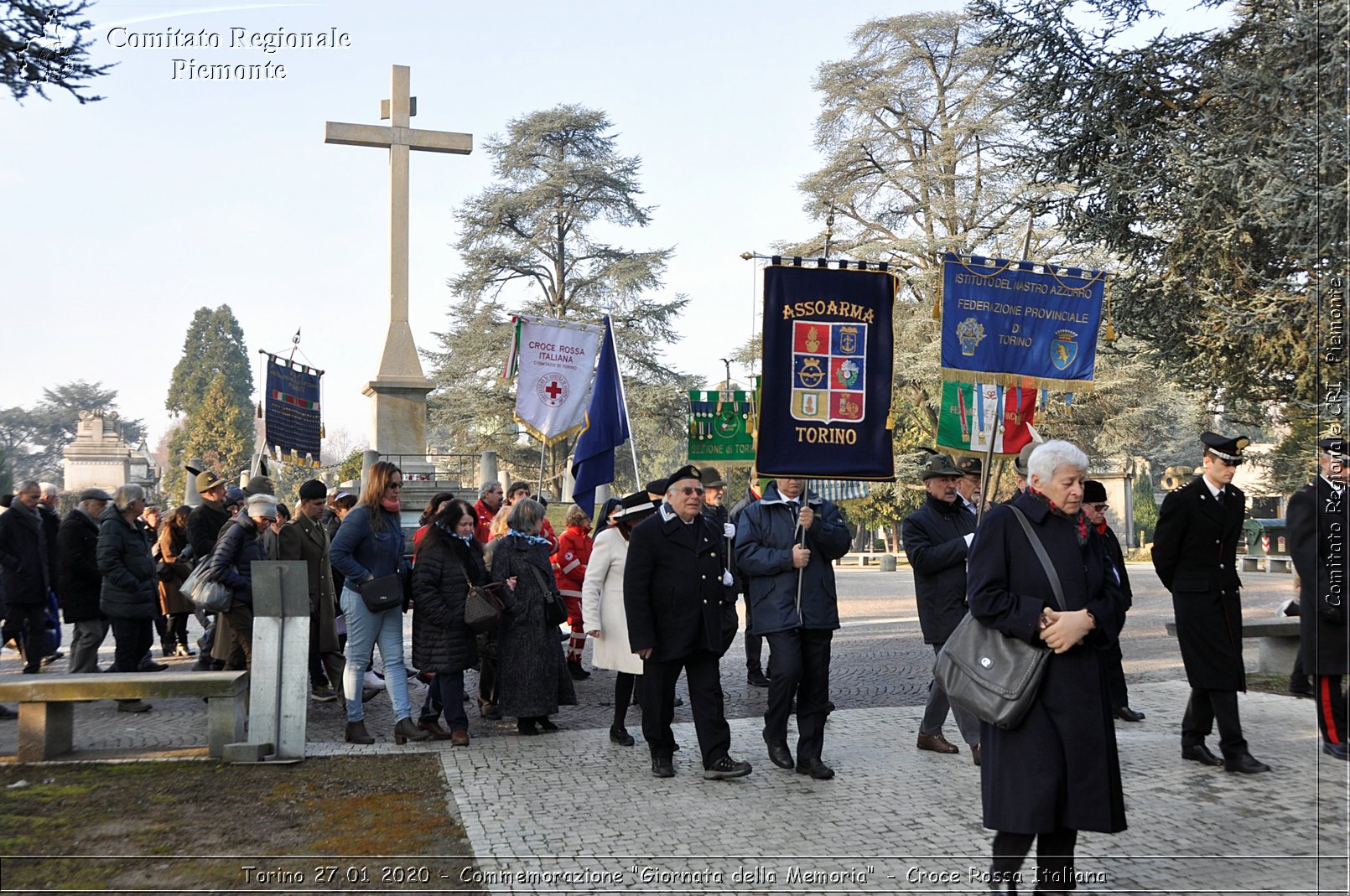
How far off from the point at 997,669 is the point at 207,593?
20.0 ft

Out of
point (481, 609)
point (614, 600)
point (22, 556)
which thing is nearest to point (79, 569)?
point (22, 556)

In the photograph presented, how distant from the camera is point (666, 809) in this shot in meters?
6.27

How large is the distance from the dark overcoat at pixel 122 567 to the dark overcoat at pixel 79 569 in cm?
13

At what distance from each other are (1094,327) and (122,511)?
Result: 885cm

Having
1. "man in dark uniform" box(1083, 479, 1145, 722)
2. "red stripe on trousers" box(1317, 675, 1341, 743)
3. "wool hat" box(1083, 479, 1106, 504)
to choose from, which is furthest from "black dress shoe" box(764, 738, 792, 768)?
"red stripe on trousers" box(1317, 675, 1341, 743)

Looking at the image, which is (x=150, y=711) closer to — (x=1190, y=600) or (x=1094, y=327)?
(x=1190, y=600)

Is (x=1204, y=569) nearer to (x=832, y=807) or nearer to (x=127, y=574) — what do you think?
(x=832, y=807)

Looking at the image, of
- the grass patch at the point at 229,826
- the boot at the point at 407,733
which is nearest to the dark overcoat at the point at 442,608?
Result: the boot at the point at 407,733

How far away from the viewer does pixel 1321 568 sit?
23.0ft

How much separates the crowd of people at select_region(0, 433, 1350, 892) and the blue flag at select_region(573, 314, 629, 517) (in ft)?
9.77

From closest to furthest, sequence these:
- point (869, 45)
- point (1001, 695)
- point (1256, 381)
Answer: point (1001, 695), point (1256, 381), point (869, 45)

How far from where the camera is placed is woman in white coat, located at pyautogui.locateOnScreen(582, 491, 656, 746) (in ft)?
27.6

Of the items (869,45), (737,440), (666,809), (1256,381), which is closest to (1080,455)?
(666,809)

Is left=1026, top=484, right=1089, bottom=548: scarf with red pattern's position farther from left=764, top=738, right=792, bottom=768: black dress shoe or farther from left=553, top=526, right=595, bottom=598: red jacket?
left=553, top=526, right=595, bottom=598: red jacket
